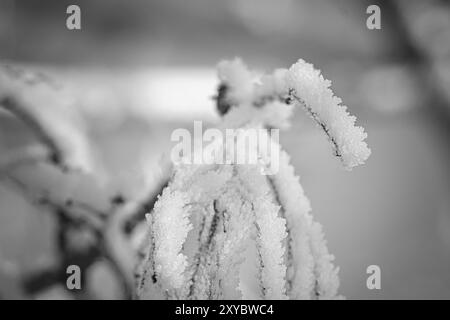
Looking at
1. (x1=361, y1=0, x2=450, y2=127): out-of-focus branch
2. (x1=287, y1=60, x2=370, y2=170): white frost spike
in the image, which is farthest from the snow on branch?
(x1=361, y1=0, x2=450, y2=127): out-of-focus branch

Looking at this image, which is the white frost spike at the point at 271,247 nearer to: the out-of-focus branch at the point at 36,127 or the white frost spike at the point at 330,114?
the white frost spike at the point at 330,114

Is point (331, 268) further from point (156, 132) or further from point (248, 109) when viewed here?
point (156, 132)

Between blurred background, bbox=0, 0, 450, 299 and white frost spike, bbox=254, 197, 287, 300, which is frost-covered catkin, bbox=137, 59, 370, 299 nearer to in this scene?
white frost spike, bbox=254, 197, 287, 300

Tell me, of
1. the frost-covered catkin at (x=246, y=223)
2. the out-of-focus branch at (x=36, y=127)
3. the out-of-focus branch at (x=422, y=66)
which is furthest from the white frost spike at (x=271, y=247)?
the out-of-focus branch at (x=422, y=66)

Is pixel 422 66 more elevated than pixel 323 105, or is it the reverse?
pixel 422 66

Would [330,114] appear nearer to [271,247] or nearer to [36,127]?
[271,247]

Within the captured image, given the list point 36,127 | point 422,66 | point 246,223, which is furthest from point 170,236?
point 422,66
